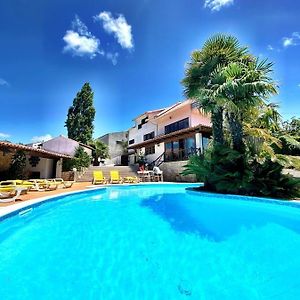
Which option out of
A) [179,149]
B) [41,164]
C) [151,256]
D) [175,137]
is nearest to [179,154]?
[179,149]

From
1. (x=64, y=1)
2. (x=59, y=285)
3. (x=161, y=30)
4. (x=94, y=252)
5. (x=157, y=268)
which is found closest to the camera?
(x=59, y=285)

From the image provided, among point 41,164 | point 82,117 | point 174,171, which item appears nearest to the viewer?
point 41,164

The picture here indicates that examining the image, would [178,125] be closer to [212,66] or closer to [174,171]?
[174,171]

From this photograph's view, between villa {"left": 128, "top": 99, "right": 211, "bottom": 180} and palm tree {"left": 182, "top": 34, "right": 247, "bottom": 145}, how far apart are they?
5.91 metres

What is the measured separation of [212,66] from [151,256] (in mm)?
11164

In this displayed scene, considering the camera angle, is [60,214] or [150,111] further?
[150,111]

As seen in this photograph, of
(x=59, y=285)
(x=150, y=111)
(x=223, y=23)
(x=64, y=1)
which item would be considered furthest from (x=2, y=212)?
(x=150, y=111)

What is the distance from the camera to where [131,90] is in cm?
2205

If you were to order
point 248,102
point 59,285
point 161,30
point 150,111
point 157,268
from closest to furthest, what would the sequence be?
point 59,285, point 157,268, point 248,102, point 161,30, point 150,111

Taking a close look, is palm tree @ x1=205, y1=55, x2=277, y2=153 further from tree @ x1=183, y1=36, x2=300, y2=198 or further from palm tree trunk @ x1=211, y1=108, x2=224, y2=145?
palm tree trunk @ x1=211, y1=108, x2=224, y2=145

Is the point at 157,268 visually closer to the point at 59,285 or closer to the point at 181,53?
the point at 59,285

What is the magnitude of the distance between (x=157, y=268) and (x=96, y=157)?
33828mm

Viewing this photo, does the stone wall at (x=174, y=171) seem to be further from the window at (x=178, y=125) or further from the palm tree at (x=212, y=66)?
the palm tree at (x=212, y=66)

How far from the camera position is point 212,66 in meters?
12.2
